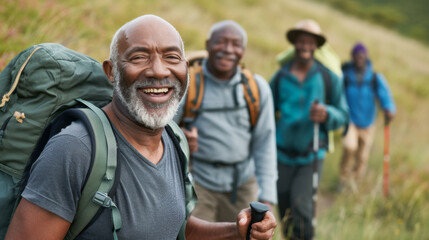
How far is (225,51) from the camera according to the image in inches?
167

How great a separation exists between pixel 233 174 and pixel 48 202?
2.62 metres

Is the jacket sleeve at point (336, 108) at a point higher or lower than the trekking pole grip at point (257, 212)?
lower

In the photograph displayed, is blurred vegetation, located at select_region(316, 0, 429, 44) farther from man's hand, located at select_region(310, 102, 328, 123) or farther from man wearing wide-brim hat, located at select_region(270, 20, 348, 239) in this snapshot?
man's hand, located at select_region(310, 102, 328, 123)

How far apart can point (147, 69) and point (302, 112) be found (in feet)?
11.1

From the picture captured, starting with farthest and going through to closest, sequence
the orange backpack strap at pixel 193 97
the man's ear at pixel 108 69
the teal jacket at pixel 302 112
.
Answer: the teal jacket at pixel 302 112
the orange backpack strap at pixel 193 97
the man's ear at pixel 108 69

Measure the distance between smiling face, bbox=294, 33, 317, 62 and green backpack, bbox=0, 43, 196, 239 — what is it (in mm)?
3567

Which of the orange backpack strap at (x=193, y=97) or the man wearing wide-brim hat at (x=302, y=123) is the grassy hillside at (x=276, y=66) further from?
the orange backpack strap at (x=193, y=97)

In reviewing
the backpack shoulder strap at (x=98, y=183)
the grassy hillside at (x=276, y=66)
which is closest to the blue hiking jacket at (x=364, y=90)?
the grassy hillside at (x=276, y=66)

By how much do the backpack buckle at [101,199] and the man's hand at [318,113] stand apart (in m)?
3.50

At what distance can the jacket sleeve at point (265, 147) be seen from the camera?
13.9ft

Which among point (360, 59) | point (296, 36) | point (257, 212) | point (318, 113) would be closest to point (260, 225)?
point (257, 212)

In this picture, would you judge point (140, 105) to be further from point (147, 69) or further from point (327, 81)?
point (327, 81)

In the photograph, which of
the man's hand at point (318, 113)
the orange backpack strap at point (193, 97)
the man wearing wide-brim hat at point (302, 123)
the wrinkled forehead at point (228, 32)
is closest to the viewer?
the orange backpack strap at point (193, 97)

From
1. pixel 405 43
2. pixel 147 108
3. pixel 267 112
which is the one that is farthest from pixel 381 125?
pixel 405 43
